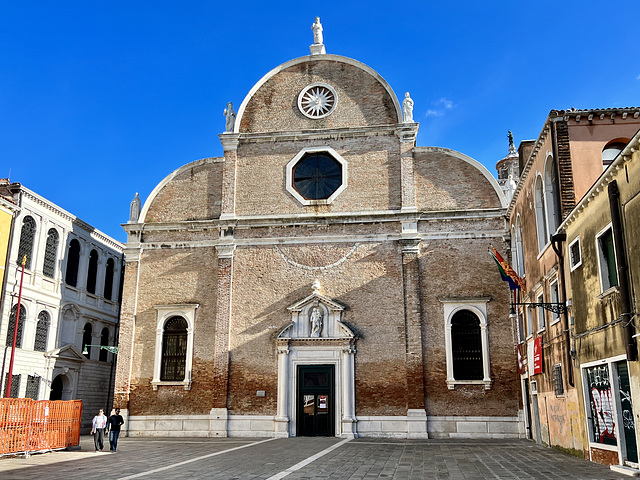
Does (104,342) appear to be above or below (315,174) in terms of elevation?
below

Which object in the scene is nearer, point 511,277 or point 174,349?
point 511,277

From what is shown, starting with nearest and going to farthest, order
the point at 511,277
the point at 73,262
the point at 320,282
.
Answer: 1. the point at 511,277
2. the point at 320,282
3. the point at 73,262

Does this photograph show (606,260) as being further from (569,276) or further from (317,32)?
(317,32)

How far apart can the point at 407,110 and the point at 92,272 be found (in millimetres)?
17382

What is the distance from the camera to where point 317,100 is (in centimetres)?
2478

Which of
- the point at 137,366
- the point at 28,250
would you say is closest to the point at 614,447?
the point at 137,366

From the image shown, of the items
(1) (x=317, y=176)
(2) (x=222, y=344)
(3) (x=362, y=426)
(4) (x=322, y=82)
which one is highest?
(4) (x=322, y=82)

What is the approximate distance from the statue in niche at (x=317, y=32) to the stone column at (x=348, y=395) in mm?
13514

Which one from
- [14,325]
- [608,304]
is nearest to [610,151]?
[608,304]

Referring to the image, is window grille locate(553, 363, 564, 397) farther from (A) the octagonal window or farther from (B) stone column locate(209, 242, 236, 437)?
(B) stone column locate(209, 242, 236, 437)

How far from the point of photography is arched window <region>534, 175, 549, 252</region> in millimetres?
16797

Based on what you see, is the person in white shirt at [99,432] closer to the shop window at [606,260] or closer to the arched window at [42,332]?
the arched window at [42,332]

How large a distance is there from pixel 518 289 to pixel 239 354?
10177 mm

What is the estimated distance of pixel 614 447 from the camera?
11906 millimetres
